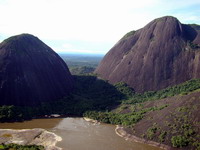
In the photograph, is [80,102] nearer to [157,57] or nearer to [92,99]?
[92,99]

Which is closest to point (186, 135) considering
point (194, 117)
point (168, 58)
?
point (194, 117)

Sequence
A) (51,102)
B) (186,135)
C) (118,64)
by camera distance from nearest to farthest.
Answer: (186,135) → (51,102) → (118,64)

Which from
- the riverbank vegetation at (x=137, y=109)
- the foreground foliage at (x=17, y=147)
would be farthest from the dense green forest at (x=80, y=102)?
the foreground foliage at (x=17, y=147)

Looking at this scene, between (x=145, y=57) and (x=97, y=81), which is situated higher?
(x=145, y=57)

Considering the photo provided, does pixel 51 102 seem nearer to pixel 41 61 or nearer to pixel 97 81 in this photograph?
pixel 41 61

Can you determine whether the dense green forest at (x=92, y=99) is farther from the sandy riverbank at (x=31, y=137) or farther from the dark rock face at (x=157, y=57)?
the sandy riverbank at (x=31, y=137)

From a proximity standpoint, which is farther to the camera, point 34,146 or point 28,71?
point 28,71
